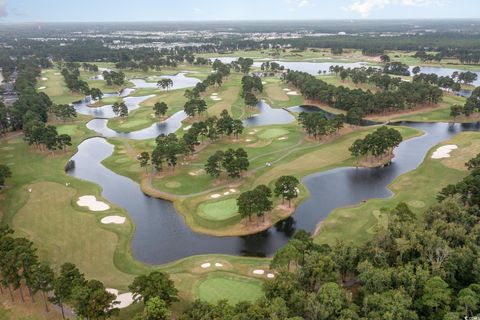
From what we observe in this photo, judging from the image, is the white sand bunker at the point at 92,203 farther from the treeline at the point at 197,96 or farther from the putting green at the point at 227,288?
the treeline at the point at 197,96

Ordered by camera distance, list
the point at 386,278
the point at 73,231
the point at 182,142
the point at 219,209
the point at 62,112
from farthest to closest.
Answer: the point at 62,112
the point at 182,142
the point at 219,209
the point at 73,231
the point at 386,278

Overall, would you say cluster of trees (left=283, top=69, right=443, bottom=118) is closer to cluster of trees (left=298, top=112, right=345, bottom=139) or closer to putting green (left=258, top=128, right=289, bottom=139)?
cluster of trees (left=298, top=112, right=345, bottom=139)

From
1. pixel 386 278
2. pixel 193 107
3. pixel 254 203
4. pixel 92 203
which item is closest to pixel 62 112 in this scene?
pixel 193 107

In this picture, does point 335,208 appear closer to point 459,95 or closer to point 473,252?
point 473,252

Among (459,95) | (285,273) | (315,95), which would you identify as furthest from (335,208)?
(459,95)

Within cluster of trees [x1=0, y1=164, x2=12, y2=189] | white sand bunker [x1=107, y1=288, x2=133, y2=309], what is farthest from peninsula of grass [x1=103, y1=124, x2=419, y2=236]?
cluster of trees [x1=0, y1=164, x2=12, y2=189]

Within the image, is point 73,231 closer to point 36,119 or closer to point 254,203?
point 254,203

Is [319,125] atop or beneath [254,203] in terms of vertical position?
atop
